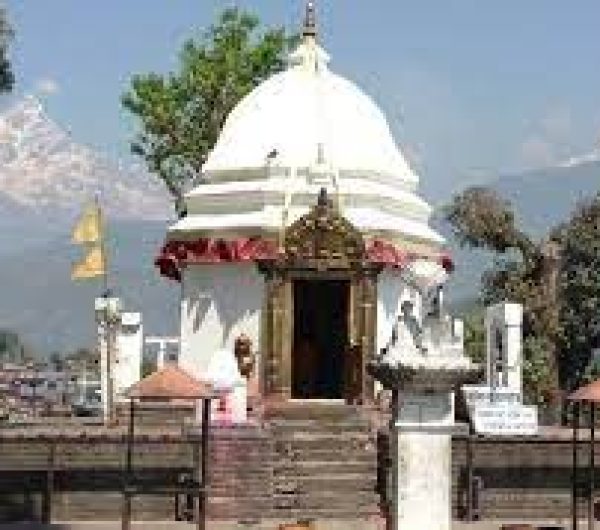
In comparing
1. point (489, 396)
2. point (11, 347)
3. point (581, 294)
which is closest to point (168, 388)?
point (489, 396)

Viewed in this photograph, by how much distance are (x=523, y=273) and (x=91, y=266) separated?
14183 mm

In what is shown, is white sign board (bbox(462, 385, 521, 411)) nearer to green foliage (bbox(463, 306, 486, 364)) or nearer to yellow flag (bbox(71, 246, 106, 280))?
yellow flag (bbox(71, 246, 106, 280))

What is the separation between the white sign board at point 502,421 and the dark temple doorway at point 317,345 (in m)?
5.28

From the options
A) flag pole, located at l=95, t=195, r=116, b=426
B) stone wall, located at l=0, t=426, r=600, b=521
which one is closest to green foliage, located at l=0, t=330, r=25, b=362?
flag pole, located at l=95, t=195, r=116, b=426

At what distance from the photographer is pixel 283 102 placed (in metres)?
33.6

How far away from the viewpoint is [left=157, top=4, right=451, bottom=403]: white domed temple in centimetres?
2988

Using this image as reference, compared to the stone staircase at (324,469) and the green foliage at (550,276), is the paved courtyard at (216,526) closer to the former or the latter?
the stone staircase at (324,469)

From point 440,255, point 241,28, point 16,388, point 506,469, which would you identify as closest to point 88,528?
point 506,469

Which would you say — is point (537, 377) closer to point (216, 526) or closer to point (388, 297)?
point (388, 297)

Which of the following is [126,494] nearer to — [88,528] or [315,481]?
[88,528]

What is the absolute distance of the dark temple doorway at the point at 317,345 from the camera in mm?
32156

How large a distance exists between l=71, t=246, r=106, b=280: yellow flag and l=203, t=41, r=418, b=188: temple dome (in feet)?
13.4

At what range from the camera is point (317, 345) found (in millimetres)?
32781

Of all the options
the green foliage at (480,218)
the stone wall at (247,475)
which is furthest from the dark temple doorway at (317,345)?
the green foliage at (480,218)
